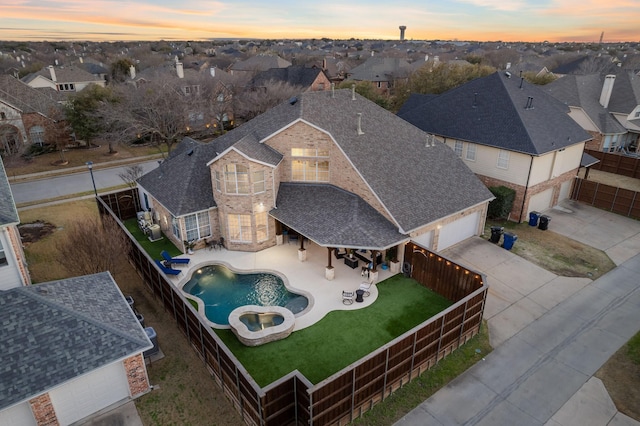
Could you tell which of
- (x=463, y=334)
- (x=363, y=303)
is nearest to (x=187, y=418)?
(x=363, y=303)

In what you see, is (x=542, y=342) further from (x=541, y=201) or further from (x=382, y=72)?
(x=382, y=72)

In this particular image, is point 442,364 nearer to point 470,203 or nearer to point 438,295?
point 438,295

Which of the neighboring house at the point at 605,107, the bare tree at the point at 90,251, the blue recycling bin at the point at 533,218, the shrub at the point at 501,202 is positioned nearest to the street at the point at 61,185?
the bare tree at the point at 90,251

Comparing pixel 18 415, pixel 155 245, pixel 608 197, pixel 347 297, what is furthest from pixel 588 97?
pixel 18 415

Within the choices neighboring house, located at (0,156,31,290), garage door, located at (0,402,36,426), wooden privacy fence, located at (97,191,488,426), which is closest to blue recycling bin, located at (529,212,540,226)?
wooden privacy fence, located at (97,191,488,426)

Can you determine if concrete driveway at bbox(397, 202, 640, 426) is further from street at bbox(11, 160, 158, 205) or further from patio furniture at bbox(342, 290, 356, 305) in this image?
street at bbox(11, 160, 158, 205)

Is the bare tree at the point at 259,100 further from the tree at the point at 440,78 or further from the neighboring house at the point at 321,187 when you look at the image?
the neighboring house at the point at 321,187

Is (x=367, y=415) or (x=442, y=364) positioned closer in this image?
(x=367, y=415)
